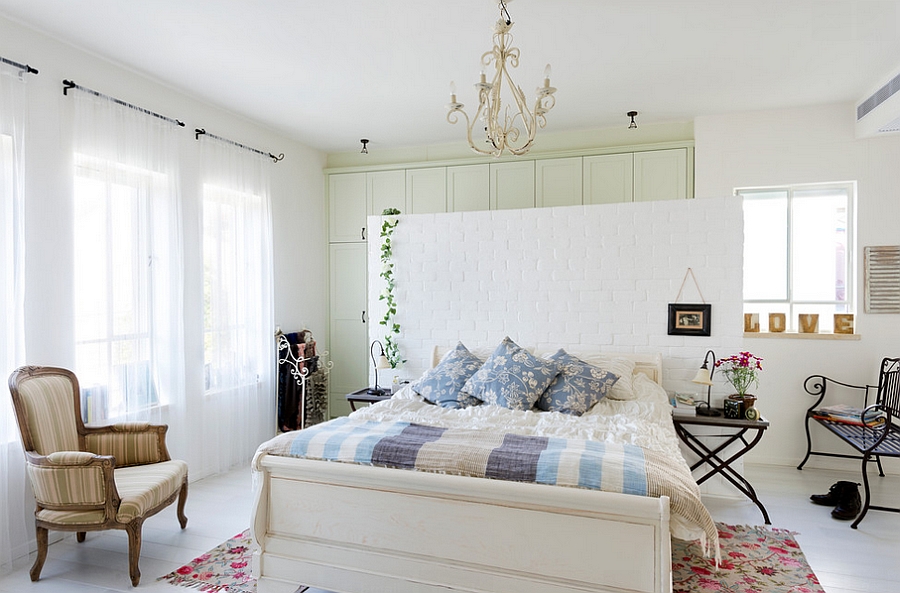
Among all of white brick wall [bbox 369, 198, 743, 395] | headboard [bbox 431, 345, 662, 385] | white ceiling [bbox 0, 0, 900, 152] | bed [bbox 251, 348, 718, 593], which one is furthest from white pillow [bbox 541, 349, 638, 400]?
white ceiling [bbox 0, 0, 900, 152]

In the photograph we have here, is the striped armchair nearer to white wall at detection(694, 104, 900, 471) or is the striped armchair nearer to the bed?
the bed

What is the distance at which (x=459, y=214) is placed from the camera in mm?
4699

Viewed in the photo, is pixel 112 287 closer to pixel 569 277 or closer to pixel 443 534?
pixel 443 534

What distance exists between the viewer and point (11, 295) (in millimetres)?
2902

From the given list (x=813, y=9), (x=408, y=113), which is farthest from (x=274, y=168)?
(x=813, y=9)

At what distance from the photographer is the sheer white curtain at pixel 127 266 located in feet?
11.0

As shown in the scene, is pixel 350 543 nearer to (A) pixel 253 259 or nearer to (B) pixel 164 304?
(B) pixel 164 304

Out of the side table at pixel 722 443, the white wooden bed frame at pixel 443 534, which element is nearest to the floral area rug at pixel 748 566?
the side table at pixel 722 443

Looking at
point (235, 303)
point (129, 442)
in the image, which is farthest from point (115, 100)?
point (129, 442)

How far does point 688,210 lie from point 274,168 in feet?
11.5

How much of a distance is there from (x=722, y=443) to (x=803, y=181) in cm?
221

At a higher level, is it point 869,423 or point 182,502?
point 869,423

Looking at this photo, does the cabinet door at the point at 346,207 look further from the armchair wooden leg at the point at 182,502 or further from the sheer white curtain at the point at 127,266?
the armchair wooden leg at the point at 182,502

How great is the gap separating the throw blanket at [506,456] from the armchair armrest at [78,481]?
778 mm
